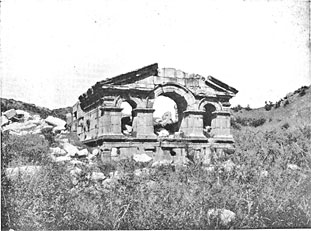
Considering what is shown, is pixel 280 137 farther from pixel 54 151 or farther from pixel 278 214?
pixel 54 151

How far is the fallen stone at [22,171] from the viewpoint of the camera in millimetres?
5781

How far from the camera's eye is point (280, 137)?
9.45m

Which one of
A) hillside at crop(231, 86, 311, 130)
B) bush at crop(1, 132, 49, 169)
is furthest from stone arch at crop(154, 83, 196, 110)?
bush at crop(1, 132, 49, 169)

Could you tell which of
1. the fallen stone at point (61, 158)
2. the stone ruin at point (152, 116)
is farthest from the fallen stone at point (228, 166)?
the fallen stone at point (61, 158)

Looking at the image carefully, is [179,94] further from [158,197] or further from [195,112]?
[158,197]

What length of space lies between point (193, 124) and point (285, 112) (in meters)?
2.36

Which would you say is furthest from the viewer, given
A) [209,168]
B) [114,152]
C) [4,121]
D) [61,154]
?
[114,152]

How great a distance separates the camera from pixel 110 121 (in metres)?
10.7

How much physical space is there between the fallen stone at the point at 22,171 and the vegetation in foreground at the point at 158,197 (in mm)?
73

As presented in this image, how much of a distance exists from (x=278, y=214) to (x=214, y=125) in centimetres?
576

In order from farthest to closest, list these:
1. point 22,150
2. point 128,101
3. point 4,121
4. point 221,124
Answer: point 221,124, point 128,101, point 22,150, point 4,121

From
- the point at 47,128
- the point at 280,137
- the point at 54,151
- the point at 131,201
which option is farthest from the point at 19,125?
the point at 280,137

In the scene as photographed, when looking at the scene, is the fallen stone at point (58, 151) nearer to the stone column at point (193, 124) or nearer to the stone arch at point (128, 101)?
the stone arch at point (128, 101)

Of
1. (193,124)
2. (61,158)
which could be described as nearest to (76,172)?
(61,158)
